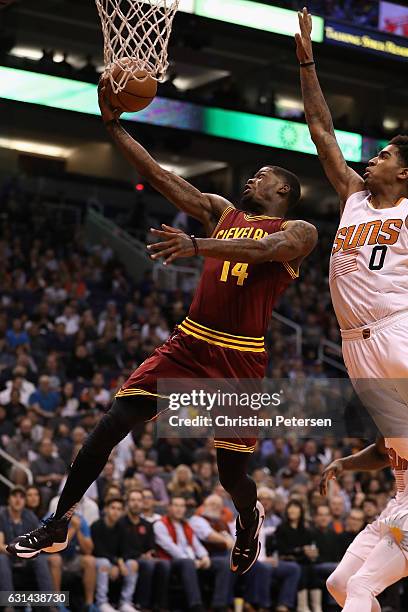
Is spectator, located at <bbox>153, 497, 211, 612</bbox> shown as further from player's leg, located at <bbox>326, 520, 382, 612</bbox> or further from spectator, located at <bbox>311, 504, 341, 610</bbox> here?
player's leg, located at <bbox>326, 520, 382, 612</bbox>

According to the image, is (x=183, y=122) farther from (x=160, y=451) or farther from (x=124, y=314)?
(x=160, y=451)

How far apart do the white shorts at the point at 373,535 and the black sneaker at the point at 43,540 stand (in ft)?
5.41

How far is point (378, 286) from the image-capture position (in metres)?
5.55

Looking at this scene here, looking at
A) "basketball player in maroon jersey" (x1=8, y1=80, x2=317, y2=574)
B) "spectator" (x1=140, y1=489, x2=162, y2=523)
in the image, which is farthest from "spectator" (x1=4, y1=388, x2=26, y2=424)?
"basketball player in maroon jersey" (x1=8, y1=80, x2=317, y2=574)

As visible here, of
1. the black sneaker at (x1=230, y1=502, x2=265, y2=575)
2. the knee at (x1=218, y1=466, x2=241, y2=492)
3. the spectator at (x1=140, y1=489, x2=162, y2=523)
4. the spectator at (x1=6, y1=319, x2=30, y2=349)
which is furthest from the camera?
the spectator at (x1=6, y1=319, x2=30, y2=349)

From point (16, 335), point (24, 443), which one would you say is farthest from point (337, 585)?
point (16, 335)

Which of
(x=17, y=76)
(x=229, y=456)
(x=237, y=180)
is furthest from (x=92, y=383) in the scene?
(x=237, y=180)

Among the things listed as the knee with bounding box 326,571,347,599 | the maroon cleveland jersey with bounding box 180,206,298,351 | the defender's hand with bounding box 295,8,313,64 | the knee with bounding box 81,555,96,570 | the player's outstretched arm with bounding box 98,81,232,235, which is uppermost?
the defender's hand with bounding box 295,8,313,64

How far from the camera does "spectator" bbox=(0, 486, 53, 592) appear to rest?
9969 millimetres

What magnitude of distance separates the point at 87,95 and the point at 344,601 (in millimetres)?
12520

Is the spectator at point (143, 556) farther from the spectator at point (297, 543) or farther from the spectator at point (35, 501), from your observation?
the spectator at point (297, 543)

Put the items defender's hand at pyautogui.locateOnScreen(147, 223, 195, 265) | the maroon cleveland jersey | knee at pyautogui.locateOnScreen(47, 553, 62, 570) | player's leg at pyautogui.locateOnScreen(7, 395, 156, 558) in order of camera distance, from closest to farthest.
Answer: defender's hand at pyautogui.locateOnScreen(147, 223, 195, 265)
player's leg at pyautogui.locateOnScreen(7, 395, 156, 558)
the maroon cleveland jersey
knee at pyautogui.locateOnScreen(47, 553, 62, 570)

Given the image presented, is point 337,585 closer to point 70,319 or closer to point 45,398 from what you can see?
point 45,398

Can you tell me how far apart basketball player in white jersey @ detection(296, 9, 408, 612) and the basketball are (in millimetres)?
1103
